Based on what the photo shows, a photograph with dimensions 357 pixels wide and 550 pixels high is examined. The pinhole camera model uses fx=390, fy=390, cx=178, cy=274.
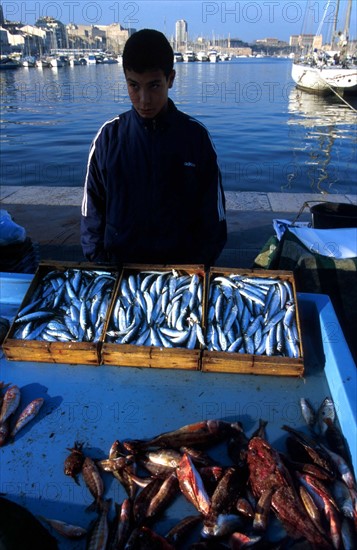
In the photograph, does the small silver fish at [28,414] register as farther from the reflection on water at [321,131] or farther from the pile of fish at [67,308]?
the reflection on water at [321,131]

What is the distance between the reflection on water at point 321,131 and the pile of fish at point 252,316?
905cm

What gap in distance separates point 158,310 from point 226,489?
4.77ft

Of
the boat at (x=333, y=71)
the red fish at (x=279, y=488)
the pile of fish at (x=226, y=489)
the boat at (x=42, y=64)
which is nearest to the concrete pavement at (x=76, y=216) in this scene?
the pile of fish at (x=226, y=489)

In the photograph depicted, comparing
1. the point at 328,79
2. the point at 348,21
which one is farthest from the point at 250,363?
the point at 348,21

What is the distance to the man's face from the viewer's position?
2.85 m

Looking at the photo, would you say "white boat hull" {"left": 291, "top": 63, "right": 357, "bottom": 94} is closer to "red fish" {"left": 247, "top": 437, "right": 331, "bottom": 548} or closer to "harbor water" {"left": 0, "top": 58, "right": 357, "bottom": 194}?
"harbor water" {"left": 0, "top": 58, "right": 357, "bottom": 194}

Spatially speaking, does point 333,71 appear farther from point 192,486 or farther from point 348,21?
point 192,486

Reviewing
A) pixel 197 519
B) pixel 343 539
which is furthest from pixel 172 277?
pixel 343 539

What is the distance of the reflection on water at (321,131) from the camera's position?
13.4 meters

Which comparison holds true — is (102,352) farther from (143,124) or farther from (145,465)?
(143,124)

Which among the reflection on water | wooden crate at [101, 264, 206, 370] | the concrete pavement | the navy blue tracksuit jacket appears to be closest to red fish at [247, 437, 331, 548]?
wooden crate at [101, 264, 206, 370]

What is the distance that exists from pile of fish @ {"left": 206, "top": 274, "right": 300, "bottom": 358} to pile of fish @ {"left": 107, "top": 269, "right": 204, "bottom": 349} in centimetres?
13

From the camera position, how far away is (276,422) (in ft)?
8.22

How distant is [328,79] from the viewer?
42219 mm
